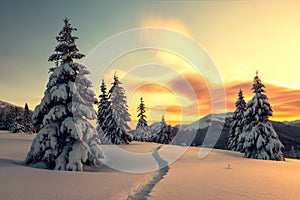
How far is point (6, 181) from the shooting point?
9.91 meters

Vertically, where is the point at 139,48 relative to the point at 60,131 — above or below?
above

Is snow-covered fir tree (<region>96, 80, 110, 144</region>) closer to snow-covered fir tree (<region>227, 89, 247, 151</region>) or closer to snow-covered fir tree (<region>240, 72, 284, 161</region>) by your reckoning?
Answer: snow-covered fir tree (<region>240, 72, 284, 161</region>)

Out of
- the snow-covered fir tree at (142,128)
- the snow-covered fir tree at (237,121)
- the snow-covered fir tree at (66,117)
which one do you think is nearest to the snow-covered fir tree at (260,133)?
the snow-covered fir tree at (237,121)

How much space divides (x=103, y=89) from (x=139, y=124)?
19774 mm

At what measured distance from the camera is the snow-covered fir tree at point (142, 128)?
193 ft

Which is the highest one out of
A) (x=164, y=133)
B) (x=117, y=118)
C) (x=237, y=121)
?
(x=237, y=121)

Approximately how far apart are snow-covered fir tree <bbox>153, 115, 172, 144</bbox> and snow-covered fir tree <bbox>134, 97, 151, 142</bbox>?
4591mm

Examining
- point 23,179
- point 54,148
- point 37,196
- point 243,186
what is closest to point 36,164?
point 54,148

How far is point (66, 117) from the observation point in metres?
16.9

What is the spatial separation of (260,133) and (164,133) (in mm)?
34923

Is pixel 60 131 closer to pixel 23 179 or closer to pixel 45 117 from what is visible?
pixel 45 117

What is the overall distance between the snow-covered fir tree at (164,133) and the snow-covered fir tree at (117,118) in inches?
887

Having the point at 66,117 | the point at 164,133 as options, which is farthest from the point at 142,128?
the point at 66,117

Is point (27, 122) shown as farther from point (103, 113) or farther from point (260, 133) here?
point (260, 133)
